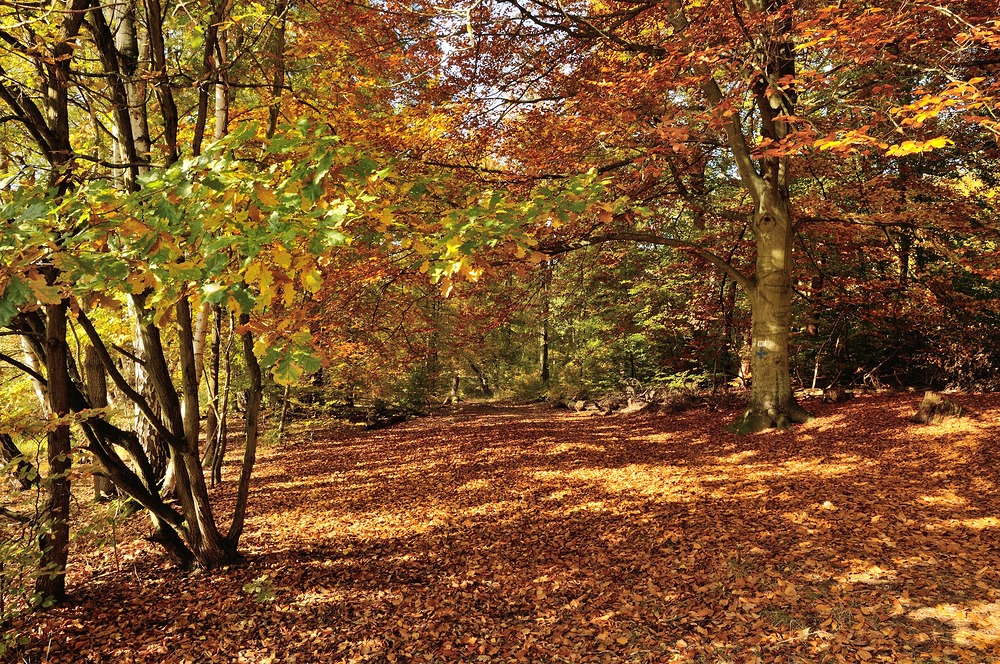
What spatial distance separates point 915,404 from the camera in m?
9.38

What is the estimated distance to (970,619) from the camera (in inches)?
132

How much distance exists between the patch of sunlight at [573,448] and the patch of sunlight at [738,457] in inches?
83.3

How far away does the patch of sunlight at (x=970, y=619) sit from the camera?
3164mm

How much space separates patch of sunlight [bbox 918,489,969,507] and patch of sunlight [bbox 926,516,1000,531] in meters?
0.36

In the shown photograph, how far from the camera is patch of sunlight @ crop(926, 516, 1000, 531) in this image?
14.8ft

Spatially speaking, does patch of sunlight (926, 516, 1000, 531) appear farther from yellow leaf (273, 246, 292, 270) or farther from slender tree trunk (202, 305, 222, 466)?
slender tree trunk (202, 305, 222, 466)

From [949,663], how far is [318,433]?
1276cm

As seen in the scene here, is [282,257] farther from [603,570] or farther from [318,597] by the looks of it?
[603,570]

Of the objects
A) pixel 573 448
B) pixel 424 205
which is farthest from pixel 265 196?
pixel 573 448

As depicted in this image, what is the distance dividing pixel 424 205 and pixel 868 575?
4519 millimetres

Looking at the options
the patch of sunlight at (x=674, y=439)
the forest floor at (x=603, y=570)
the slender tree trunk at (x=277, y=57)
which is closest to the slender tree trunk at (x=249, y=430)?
the forest floor at (x=603, y=570)

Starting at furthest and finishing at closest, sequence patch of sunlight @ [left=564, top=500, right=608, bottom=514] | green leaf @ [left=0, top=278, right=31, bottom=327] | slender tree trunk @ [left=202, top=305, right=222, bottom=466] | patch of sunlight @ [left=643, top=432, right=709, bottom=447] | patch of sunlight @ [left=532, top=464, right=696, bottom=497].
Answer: patch of sunlight @ [left=643, top=432, right=709, bottom=447]
slender tree trunk @ [left=202, top=305, right=222, bottom=466]
patch of sunlight @ [left=532, top=464, right=696, bottom=497]
patch of sunlight @ [left=564, top=500, right=608, bottom=514]
green leaf @ [left=0, top=278, right=31, bottom=327]

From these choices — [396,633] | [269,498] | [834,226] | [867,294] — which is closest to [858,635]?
[396,633]

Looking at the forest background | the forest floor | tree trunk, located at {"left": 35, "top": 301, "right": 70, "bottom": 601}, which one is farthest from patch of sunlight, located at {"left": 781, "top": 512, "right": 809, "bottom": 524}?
tree trunk, located at {"left": 35, "top": 301, "right": 70, "bottom": 601}
